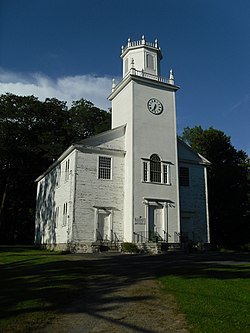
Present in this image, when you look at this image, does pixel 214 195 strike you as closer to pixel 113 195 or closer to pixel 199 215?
pixel 199 215

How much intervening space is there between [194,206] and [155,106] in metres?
8.96

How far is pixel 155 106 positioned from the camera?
29.5m

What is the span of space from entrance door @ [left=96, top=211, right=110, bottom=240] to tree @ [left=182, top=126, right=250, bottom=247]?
18109mm

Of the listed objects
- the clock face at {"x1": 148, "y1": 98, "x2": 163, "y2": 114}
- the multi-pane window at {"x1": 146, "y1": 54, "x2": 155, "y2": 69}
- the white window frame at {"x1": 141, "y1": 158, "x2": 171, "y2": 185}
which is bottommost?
the white window frame at {"x1": 141, "y1": 158, "x2": 171, "y2": 185}

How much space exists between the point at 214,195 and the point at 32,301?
1417 inches

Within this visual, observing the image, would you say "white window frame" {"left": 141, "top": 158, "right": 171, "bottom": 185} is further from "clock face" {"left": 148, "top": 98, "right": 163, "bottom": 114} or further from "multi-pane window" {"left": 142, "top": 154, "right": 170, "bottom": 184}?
"clock face" {"left": 148, "top": 98, "right": 163, "bottom": 114}

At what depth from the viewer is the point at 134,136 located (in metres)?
27.8

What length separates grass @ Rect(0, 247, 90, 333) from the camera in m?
6.97

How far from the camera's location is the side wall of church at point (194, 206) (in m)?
29.6

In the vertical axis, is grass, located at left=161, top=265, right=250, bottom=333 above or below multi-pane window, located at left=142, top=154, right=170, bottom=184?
below

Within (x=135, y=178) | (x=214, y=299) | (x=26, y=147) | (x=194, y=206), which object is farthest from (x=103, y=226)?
(x=26, y=147)

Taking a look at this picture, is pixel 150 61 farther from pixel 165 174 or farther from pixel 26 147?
pixel 26 147

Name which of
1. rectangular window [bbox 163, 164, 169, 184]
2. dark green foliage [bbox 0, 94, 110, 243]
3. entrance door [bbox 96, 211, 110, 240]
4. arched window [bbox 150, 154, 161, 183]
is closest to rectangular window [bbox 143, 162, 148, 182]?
arched window [bbox 150, 154, 161, 183]

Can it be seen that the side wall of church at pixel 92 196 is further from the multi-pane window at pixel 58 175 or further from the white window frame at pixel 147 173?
the multi-pane window at pixel 58 175
